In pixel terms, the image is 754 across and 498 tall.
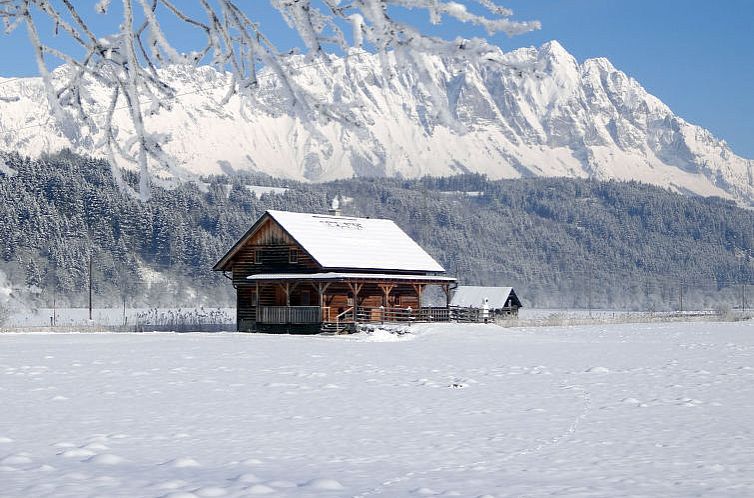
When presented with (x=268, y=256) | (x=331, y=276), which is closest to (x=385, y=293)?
(x=331, y=276)

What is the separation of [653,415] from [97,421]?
26.6 feet

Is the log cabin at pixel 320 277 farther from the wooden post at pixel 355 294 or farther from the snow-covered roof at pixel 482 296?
the snow-covered roof at pixel 482 296

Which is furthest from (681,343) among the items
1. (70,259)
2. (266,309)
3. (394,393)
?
(70,259)

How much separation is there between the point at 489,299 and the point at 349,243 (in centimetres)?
2464

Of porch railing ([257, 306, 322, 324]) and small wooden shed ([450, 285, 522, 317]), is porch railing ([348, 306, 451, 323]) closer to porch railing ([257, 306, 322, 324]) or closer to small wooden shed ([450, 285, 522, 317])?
porch railing ([257, 306, 322, 324])

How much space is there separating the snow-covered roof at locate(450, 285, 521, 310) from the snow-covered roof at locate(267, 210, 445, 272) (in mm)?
17429

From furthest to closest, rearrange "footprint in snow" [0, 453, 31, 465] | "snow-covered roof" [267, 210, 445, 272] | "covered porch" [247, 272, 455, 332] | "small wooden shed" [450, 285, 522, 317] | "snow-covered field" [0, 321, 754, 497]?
"small wooden shed" [450, 285, 522, 317] → "snow-covered roof" [267, 210, 445, 272] → "covered porch" [247, 272, 455, 332] → "footprint in snow" [0, 453, 31, 465] → "snow-covered field" [0, 321, 754, 497]

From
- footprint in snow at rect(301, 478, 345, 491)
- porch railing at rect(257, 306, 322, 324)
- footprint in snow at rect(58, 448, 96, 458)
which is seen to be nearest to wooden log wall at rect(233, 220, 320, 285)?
porch railing at rect(257, 306, 322, 324)

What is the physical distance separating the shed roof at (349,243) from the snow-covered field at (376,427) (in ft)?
66.9

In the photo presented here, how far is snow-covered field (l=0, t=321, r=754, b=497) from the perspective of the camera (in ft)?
32.4

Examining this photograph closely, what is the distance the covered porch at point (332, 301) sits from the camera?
4706cm

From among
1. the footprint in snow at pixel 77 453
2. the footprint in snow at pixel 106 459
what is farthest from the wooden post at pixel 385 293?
the footprint in snow at pixel 106 459

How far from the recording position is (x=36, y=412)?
618 inches

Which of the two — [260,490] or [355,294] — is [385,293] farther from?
[260,490]
